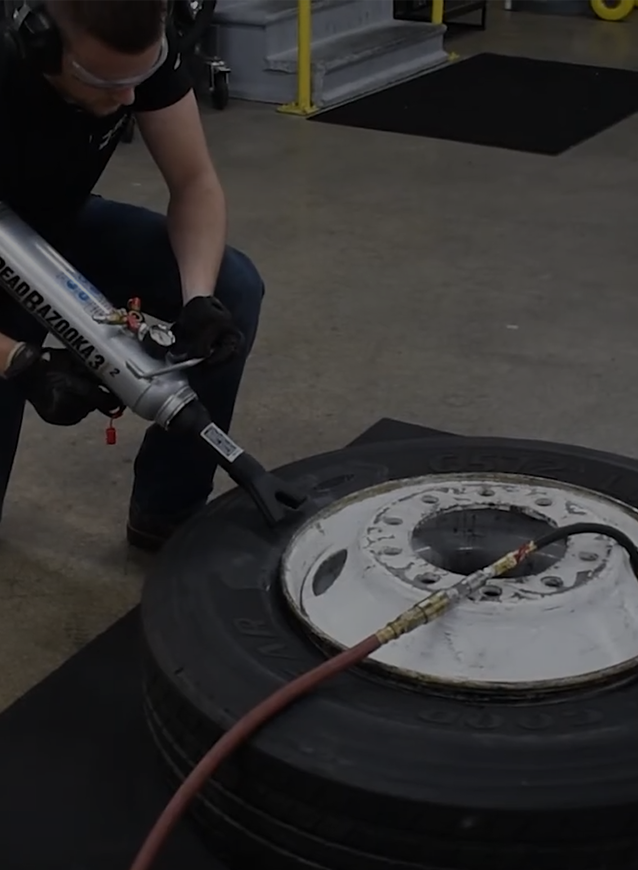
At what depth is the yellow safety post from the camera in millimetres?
4250

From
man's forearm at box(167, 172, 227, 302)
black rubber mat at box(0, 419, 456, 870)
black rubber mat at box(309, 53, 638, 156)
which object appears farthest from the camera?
black rubber mat at box(309, 53, 638, 156)

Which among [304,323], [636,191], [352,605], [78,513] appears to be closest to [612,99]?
[636,191]

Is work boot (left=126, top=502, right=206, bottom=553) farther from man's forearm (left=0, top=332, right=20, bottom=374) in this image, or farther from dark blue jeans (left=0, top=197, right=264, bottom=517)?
man's forearm (left=0, top=332, right=20, bottom=374)

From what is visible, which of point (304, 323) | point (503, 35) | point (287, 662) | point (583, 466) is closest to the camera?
point (287, 662)

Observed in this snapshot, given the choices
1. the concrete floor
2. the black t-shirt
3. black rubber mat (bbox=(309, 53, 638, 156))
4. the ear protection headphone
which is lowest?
black rubber mat (bbox=(309, 53, 638, 156))

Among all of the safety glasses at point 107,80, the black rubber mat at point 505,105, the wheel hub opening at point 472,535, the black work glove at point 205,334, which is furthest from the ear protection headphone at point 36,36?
the black rubber mat at point 505,105

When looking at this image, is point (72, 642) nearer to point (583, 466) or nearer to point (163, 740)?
point (163, 740)

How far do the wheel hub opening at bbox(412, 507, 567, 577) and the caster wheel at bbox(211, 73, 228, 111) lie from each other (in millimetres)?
3467

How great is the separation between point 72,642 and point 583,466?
28.7 inches

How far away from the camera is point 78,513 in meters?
2.01

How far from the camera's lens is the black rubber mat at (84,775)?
1.18 m

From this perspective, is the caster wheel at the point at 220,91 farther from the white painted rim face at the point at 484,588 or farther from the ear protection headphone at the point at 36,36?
the white painted rim face at the point at 484,588

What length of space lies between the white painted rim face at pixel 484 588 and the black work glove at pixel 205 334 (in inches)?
10.1

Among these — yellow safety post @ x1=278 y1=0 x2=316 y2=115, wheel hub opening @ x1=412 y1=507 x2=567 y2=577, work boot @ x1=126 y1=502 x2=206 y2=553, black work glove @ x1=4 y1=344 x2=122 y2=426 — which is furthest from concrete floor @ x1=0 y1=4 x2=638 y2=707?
wheel hub opening @ x1=412 y1=507 x2=567 y2=577
